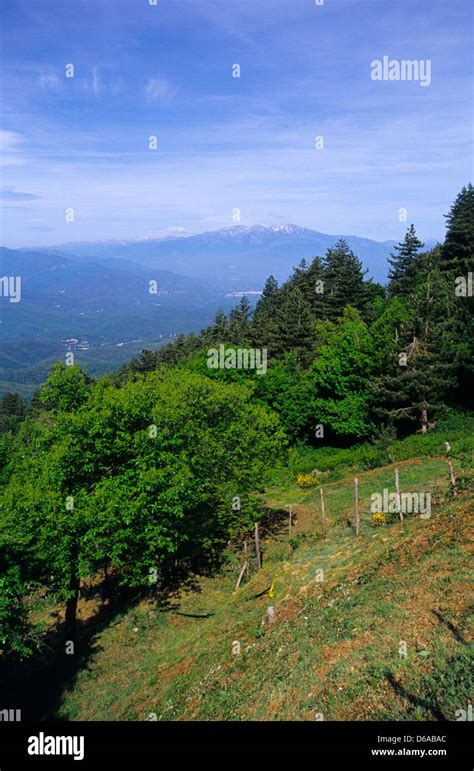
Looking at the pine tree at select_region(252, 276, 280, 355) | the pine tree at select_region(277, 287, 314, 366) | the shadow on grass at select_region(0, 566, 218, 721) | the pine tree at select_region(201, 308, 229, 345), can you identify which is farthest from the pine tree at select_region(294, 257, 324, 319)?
the shadow on grass at select_region(0, 566, 218, 721)

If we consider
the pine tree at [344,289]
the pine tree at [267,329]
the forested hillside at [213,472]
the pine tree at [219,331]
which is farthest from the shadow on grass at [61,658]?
the pine tree at [219,331]

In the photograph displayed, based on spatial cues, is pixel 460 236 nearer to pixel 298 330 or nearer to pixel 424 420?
pixel 298 330

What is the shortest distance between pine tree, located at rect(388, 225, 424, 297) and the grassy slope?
42.9 metres

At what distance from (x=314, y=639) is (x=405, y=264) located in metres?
62.1

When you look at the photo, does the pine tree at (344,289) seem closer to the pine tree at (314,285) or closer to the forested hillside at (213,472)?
the pine tree at (314,285)

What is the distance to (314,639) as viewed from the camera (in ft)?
45.3

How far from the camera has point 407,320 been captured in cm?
4100

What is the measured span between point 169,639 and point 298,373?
33.8 meters

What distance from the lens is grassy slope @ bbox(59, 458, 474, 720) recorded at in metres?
10.9

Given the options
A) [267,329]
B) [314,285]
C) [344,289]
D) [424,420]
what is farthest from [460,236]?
[424,420]

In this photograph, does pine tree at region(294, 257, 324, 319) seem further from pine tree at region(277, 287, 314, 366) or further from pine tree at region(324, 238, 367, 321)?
pine tree at region(277, 287, 314, 366)

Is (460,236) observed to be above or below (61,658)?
above

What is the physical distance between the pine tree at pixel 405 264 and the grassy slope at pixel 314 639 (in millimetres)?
42871
